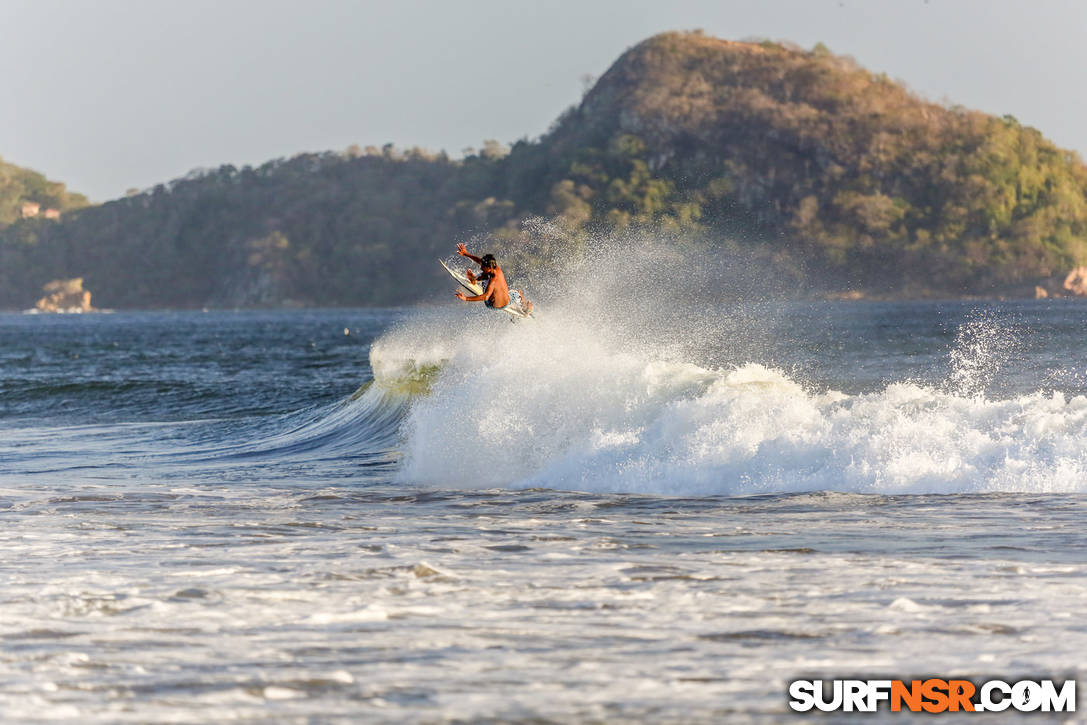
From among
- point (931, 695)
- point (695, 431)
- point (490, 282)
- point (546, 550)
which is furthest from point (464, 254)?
point (931, 695)

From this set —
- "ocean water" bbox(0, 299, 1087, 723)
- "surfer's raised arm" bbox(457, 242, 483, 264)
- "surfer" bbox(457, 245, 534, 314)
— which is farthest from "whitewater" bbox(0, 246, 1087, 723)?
"surfer's raised arm" bbox(457, 242, 483, 264)

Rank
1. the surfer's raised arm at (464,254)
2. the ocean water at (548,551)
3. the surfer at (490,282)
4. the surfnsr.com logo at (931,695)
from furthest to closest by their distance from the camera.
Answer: the surfer at (490,282) < the surfer's raised arm at (464,254) < the ocean water at (548,551) < the surfnsr.com logo at (931,695)

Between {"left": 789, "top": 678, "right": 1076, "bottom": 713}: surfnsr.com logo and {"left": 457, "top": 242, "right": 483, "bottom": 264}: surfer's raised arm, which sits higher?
{"left": 457, "top": 242, "right": 483, "bottom": 264}: surfer's raised arm

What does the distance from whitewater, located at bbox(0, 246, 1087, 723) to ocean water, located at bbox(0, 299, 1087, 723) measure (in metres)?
0.05

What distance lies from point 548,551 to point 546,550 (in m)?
0.07

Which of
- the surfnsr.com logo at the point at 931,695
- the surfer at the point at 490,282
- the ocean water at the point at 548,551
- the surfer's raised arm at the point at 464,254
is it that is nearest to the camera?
the surfnsr.com logo at the point at 931,695

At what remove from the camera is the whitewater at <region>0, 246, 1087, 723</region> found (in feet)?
27.4

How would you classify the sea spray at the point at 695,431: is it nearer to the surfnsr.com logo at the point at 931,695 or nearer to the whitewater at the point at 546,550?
the whitewater at the point at 546,550

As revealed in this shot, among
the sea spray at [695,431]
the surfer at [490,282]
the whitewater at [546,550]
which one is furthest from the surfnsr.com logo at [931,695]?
the surfer at [490,282]

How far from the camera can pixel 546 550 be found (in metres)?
12.8

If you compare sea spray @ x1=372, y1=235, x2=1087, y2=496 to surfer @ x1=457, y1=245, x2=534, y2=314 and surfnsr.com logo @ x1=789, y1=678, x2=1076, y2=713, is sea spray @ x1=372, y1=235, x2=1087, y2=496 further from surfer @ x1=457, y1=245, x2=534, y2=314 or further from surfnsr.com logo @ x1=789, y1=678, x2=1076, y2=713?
surfnsr.com logo @ x1=789, y1=678, x2=1076, y2=713

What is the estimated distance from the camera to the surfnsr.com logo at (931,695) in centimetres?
775

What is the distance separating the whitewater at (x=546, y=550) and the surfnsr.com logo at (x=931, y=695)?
0.59 feet

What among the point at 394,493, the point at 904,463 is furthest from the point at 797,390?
the point at 394,493
